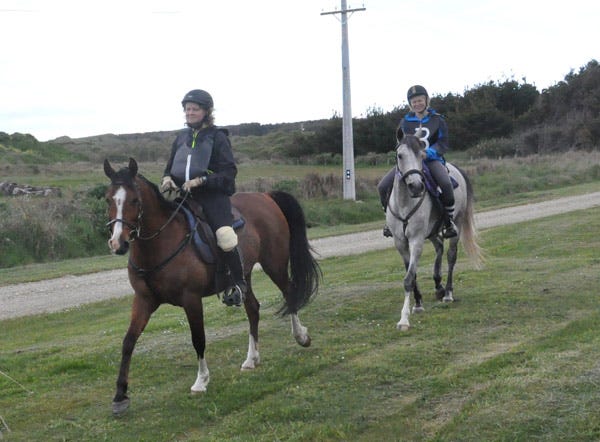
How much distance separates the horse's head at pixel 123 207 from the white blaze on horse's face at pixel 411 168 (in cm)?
405

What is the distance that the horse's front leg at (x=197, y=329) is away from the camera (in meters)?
7.27

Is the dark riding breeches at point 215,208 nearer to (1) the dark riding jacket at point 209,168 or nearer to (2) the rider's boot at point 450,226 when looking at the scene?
(1) the dark riding jacket at point 209,168

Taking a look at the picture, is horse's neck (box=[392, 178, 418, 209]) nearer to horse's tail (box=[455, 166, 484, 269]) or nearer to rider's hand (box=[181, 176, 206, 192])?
horse's tail (box=[455, 166, 484, 269])

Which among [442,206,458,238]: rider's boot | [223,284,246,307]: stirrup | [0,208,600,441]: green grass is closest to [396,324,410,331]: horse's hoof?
[0,208,600,441]: green grass

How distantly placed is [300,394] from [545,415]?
2202 mm

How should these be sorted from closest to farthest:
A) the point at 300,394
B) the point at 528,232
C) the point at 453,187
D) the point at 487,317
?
the point at 300,394 < the point at 487,317 < the point at 453,187 < the point at 528,232

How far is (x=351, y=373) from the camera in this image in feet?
24.8

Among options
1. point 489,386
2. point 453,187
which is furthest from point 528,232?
point 489,386

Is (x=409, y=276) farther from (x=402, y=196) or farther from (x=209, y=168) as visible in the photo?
(x=209, y=168)

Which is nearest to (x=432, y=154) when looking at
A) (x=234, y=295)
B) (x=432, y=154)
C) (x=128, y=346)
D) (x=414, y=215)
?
(x=432, y=154)

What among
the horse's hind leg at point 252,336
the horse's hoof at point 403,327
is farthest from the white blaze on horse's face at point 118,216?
the horse's hoof at point 403,327

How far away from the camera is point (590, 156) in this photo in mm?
47906

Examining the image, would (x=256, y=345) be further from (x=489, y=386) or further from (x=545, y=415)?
(x=545, y=415)

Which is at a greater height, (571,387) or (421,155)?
(421,155)
